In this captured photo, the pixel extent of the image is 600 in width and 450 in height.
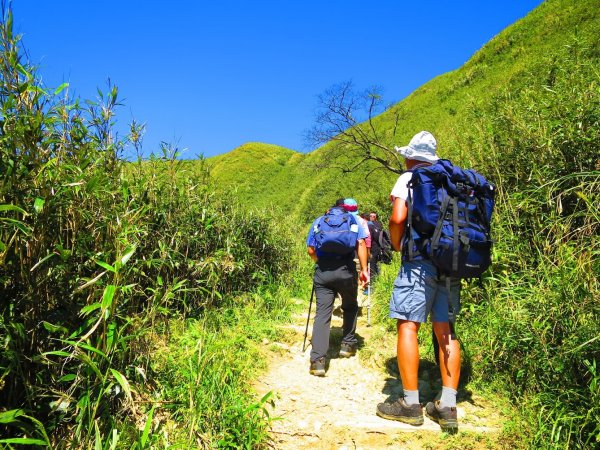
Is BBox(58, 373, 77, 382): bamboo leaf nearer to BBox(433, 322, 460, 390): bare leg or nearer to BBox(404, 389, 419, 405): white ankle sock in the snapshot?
BBox(404, 389, 419, 405): white ankle sock

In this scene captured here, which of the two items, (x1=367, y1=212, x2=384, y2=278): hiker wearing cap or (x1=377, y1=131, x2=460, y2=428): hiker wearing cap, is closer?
(x1=377, y1=131, x2=460, y2=428): hiker wearing cap

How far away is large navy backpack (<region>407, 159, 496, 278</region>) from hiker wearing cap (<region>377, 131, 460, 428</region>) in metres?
0.11

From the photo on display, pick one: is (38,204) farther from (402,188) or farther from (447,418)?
(447,418)

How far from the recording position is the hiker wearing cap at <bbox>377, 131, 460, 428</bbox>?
11.2 ft

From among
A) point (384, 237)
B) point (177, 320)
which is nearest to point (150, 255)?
point (177, 320)

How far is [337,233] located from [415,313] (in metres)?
1.65

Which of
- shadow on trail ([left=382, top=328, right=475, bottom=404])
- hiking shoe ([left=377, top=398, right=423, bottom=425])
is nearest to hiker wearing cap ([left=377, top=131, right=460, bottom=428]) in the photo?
hiking shoe ([left=377, top=398, right=423, bottom=425])

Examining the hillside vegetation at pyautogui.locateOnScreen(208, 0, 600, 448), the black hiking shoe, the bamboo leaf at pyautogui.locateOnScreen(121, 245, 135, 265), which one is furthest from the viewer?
the black hiking shoe

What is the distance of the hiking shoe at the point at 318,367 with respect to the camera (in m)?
4.69

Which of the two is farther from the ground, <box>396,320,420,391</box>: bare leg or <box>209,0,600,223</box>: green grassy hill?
<box>209,0,600,223</box>: green grassy hill

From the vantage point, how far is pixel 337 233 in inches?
192

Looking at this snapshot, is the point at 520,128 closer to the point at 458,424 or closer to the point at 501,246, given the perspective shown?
the point at 501,246

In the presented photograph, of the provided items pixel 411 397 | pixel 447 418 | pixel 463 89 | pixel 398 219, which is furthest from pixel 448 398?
pixel 463 89

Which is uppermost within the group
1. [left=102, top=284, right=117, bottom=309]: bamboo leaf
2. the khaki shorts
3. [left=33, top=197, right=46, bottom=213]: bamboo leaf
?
[left=33, top=197, right=46, bottom=213]: bamboo leaf
